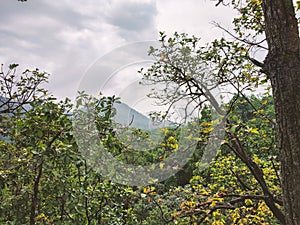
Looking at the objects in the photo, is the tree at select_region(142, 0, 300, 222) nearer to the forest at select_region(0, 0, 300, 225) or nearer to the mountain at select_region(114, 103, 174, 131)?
the forest at select_region(0, 0, 300, 225)

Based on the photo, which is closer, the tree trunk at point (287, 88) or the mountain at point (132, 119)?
the tree trunk at point (287, 88)

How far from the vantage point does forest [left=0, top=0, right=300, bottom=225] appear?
1.31m

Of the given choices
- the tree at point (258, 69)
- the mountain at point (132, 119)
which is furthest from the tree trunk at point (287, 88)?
the mountain at point (132, 119)

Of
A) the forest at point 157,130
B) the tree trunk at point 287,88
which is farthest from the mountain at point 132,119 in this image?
the tree trunk at point 287,88

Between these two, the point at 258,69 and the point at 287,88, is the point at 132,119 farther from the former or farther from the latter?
the point at 258,69

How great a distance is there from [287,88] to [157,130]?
169 centimetres

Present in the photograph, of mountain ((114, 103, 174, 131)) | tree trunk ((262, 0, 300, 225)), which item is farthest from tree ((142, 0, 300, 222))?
mountain ((114, 103, 174, 131))

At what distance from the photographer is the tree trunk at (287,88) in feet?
4.09

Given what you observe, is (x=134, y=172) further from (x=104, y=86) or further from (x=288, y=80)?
(x=288, y=80)

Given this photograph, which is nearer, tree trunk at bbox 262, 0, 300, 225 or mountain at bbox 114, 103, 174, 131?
tree trunk at bbox 262, 0, 300, 225

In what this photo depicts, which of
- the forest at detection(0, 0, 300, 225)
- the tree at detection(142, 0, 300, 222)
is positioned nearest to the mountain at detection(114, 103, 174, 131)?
the forest at detection(0, 0, 300, 225)

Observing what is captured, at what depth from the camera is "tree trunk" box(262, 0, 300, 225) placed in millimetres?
1248

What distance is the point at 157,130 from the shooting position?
284 cm

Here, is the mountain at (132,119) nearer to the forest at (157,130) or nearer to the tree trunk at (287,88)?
the forest at (157,130)
